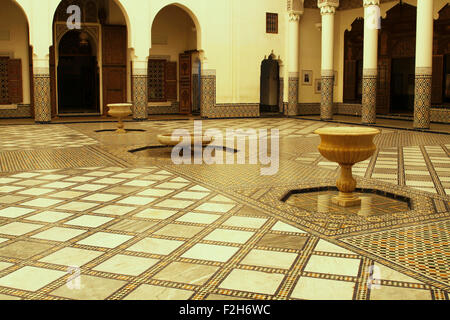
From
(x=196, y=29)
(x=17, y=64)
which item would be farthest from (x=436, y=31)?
(x=17, y=64)

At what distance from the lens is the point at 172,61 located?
14781 millimetres

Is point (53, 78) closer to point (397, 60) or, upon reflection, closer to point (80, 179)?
point (80, 179)

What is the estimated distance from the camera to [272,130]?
10570 millimetres

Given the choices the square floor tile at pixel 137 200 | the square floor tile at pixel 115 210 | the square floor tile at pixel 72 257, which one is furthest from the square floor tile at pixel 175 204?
the square floor tile at pixel 72 257

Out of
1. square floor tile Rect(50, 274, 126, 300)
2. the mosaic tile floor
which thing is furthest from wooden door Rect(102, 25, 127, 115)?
square floor tile Rect(50, 274, 126, 300)

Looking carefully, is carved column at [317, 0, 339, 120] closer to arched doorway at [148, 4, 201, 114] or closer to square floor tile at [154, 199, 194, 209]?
arched doorway at [148, 4, 201, 114]

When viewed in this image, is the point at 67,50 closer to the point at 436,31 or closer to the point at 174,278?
the point at 436,31

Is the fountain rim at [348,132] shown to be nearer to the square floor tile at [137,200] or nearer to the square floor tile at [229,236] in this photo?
the square floor tile at [229,236]

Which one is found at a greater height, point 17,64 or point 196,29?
point 196,29

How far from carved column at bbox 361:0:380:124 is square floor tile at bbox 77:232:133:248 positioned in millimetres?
9147

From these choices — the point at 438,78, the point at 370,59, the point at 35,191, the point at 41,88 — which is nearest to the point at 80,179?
the point at 35,191

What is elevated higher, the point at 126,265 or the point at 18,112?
the point at 18,112

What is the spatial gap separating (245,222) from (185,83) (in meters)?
11.3
